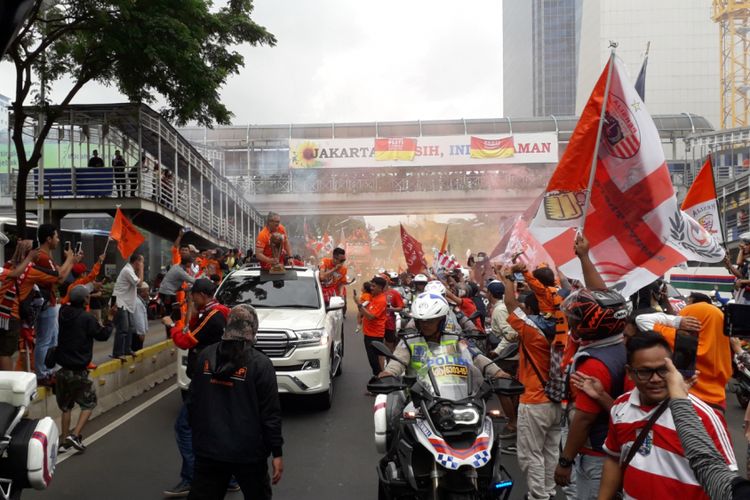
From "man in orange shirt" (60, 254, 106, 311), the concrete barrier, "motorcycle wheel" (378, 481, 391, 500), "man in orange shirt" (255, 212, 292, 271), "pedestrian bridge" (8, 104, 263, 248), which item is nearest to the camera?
"motorcycle wheel" (378, 481, 391, 500)

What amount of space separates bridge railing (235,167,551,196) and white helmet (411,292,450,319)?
4024 centimetres

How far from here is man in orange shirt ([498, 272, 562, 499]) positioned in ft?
16.8

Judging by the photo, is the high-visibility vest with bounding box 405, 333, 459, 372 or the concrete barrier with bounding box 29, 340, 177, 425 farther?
the concrete barrier with bounding box 29, 340, 177, 425

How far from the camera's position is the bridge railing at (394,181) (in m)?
46.3

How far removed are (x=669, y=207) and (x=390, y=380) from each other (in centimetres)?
278

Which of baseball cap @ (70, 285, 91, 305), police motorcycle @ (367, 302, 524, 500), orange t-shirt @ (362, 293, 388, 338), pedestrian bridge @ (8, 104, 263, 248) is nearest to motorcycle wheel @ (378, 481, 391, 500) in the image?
police motorcycle @ (367, 302, 524, 500)

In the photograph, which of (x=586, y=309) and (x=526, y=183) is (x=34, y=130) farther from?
(x=526, y=183)

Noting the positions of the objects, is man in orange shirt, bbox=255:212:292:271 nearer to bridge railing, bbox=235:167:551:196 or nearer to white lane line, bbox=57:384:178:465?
white lane line, bbox=57:384:178:465

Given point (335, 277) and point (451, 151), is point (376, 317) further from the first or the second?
point (451, 151)

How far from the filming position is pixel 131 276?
10.9 metres

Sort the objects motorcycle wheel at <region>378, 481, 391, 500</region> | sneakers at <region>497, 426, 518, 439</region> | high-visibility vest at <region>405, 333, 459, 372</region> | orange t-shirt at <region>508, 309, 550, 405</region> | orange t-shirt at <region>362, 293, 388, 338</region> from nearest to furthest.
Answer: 1. motorcycle wheel at <region>378, 481, 391, 500</region>
2. high-visibility vest at <region>405, 333, 459, 372</region>
3. orange t-shirt at <region>508, 309, 550, 405</region>
4. sneakers at <region>497, 426, 518, 439</region>
5. orange t-shirt at <region>362, 293, 388, 338</region>

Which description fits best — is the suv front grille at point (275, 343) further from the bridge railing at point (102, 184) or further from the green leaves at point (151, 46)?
the bridge railing at point (102, 184)

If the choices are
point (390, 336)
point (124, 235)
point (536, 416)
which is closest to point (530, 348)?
point (536, 416)

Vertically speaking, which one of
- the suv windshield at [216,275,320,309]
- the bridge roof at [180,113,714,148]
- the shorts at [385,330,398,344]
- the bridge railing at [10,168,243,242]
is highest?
the bridge roof at [180,113,714,148]
